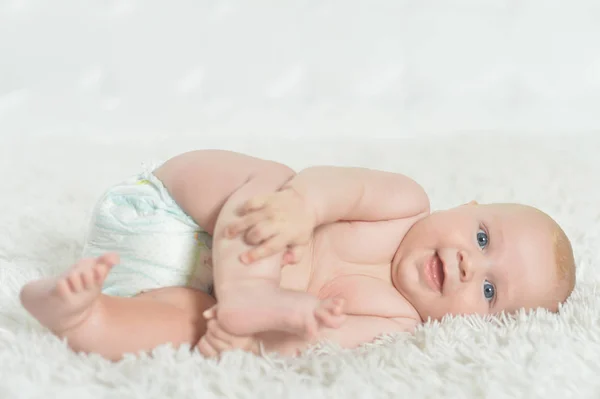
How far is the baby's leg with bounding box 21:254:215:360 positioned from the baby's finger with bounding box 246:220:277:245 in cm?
18

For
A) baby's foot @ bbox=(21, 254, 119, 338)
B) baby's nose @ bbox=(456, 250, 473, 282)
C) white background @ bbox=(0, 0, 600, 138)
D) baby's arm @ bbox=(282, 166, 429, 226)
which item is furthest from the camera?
white background @ bbox=(0, 0, 600, 138)

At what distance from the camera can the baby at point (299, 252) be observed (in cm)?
109

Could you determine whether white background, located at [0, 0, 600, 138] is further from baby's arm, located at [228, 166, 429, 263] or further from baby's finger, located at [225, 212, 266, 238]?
baby's finger, located at [225, 212, 266, 238]

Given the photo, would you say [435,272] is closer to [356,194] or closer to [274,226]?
[356,194]

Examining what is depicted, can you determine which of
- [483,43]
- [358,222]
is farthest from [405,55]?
[358,222]

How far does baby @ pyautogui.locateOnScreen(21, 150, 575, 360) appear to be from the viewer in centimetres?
109

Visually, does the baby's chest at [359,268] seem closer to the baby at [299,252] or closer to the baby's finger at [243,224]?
the baby at [299,252]

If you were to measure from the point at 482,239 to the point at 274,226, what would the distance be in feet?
1.47

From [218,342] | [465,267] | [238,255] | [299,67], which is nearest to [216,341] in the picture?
[218,342]

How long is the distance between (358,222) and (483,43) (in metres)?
1.42

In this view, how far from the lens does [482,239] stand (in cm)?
135

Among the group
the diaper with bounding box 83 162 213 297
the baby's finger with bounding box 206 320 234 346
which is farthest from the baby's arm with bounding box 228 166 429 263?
the diaper with bounding box 83 162 213 297

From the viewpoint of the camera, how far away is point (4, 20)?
2402 millimetres

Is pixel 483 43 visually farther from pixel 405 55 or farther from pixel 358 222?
pixel 358 222
